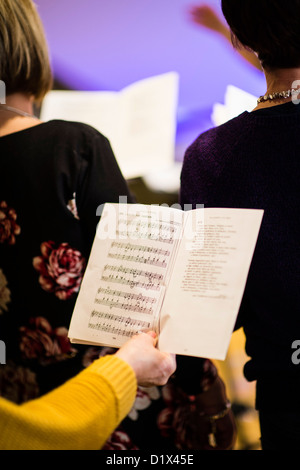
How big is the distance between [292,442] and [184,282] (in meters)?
0.32

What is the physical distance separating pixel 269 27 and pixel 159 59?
83cm

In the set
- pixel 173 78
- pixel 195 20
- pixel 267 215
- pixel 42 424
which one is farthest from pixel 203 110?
pixel 42 424

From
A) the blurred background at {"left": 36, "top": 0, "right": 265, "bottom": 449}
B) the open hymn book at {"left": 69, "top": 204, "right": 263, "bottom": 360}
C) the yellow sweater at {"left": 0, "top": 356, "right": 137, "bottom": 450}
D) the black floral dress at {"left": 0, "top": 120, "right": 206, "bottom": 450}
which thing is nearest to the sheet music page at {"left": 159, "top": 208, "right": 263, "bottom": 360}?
the open hymn book at {"left": 69, "top": 204, "right": 263, "bottom": 360}

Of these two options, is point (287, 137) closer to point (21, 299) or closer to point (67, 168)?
point (67, 168)

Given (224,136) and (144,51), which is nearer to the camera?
(224,136)

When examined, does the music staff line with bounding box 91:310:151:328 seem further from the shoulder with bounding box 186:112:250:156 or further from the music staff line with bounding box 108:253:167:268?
the shoulder with bounding box 186:112:250:156

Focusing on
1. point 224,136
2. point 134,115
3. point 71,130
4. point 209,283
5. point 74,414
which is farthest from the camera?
point 134,115

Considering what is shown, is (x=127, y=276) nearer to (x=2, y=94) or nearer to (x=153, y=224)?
(x=153, y=224)

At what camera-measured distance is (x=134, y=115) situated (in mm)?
1395

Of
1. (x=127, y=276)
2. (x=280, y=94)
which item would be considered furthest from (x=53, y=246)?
(x=280, y=94)

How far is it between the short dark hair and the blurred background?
1.48 feet

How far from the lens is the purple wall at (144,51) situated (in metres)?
1.29

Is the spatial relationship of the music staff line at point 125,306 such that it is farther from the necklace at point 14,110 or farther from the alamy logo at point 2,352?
the necklace at point 14,110

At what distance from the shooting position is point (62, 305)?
825 mm
